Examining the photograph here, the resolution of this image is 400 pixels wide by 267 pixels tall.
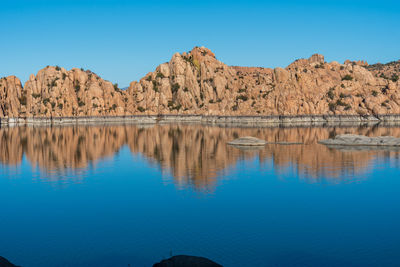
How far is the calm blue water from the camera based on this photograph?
761 inches

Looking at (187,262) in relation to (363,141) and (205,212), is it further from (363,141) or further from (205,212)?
(363,141)

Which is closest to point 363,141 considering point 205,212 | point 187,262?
point 205,212

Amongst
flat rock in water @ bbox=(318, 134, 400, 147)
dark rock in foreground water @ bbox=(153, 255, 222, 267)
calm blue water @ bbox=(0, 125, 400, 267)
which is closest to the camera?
dark rock in foreground water @ bbox=(153, 255, 222, 267)

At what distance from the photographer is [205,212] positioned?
2597 centimetres

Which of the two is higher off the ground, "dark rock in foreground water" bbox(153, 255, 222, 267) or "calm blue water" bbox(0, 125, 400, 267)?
"dark rock in foreground water" bbox(153, 255, 222, 267)

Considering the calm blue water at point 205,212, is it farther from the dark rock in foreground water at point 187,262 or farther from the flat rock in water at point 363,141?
the flat rock in water at point 363,141

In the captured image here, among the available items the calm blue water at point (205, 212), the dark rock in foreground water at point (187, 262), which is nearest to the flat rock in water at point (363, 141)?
the calm blue water at point (205, 212)

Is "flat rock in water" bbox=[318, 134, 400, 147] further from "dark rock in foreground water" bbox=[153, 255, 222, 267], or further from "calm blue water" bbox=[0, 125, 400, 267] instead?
"dark rock in foreground water" bbox=[153, 255, 222, 267]

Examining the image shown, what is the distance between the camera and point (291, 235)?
21484 millimetres

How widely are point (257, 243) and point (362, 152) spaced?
42301 mm

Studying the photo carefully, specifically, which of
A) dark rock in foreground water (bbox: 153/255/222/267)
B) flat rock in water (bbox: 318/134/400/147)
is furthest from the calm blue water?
flat rock in water (bbox: 318/134/400/147)

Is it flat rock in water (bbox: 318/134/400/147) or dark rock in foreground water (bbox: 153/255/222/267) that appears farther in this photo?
flat rock in water (bbox: 318/134/400/147)

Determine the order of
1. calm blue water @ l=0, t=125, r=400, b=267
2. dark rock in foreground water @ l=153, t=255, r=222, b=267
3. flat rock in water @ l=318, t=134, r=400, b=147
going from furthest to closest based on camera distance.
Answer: flat rock in water @ l=318, t=134, r=400, b=147
calm blue water @ l=0, t=125, r=400, b=267
dark rock in foreground water @ l=153, t=255, r=222, b=267

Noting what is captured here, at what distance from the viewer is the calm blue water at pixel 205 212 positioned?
63.4ft
